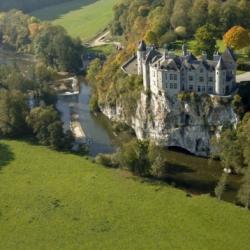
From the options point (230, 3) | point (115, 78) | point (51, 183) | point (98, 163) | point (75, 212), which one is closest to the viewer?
point (75, 212)

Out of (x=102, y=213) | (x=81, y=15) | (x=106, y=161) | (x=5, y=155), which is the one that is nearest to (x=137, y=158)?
(x=106, y=161)

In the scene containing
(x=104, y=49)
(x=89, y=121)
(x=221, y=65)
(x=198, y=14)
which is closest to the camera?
(x=221, y=65)

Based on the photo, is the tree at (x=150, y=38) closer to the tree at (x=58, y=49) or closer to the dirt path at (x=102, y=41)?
the tree at (x=58, y=49)

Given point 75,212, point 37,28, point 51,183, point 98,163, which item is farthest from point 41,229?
point 37,28

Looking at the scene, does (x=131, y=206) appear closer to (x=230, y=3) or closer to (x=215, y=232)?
(x=215, y=232)

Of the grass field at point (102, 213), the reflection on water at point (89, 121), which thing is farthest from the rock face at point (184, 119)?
the grass field at point (102, 213)

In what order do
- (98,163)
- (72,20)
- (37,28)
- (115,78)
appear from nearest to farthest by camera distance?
(98,163) < (115,78) < (37,28) < (72,20)

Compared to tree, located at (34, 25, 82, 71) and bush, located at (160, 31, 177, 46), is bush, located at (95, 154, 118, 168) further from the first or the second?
tree, located at (34, 25, 82, 71)

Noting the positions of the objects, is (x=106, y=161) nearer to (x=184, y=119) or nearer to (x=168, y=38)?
(x=184, y=119)
